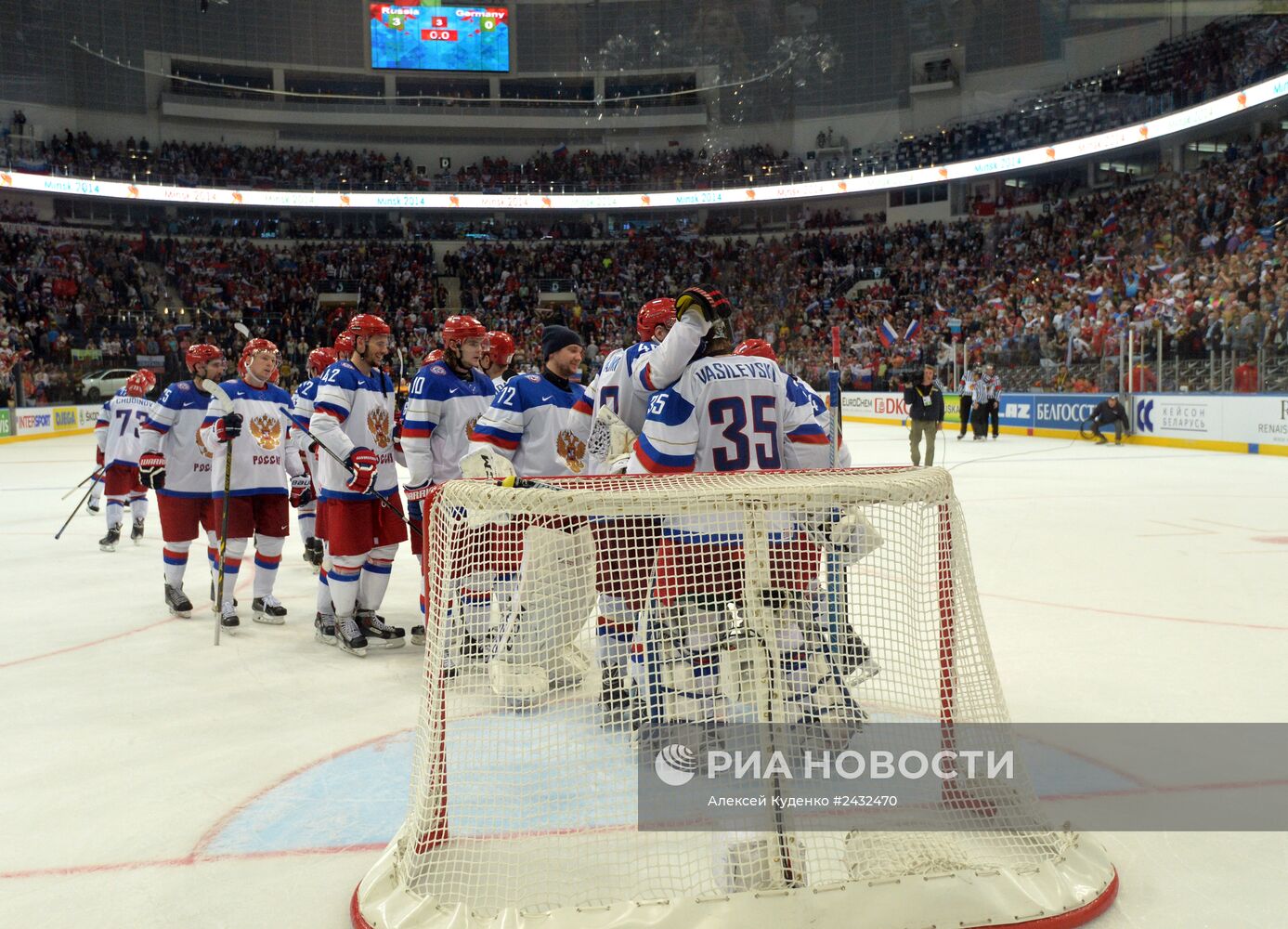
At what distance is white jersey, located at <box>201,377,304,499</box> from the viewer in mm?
5938

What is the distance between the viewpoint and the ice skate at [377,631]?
5367 millimetres

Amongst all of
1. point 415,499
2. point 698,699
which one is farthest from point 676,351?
point 415,499

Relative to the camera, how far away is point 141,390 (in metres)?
9.08

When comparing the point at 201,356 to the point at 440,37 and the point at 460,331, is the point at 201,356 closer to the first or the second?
the point at 460,331

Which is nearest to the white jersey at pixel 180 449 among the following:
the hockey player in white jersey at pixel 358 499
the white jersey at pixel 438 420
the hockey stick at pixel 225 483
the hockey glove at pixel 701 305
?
the hockey stick at pixel 225 483

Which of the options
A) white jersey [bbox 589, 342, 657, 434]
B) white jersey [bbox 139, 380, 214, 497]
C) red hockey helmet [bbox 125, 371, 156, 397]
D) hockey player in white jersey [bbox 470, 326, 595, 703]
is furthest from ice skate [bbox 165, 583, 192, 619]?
hockey player in white jersey [bbox 470, 326, 595, 703]

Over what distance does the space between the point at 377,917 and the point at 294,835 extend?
2.41 ft

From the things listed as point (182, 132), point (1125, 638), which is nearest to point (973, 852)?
point (1125, 638)

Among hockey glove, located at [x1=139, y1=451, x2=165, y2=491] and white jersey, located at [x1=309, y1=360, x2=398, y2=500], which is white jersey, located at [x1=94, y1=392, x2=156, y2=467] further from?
white jersey, located at [x1=309, y1=360, x2=398, y2=500]

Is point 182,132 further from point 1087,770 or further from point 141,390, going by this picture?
point 1087,770

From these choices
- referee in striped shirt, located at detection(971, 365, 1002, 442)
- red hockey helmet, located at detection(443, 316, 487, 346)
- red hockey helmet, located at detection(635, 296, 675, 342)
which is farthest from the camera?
referee in striped shirt, located at detection(971, 365, 1002, 442)

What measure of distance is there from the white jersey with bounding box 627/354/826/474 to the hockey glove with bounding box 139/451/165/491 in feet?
12.6

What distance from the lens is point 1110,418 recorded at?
17.2 metres

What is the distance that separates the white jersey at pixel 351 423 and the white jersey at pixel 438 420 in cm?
22
